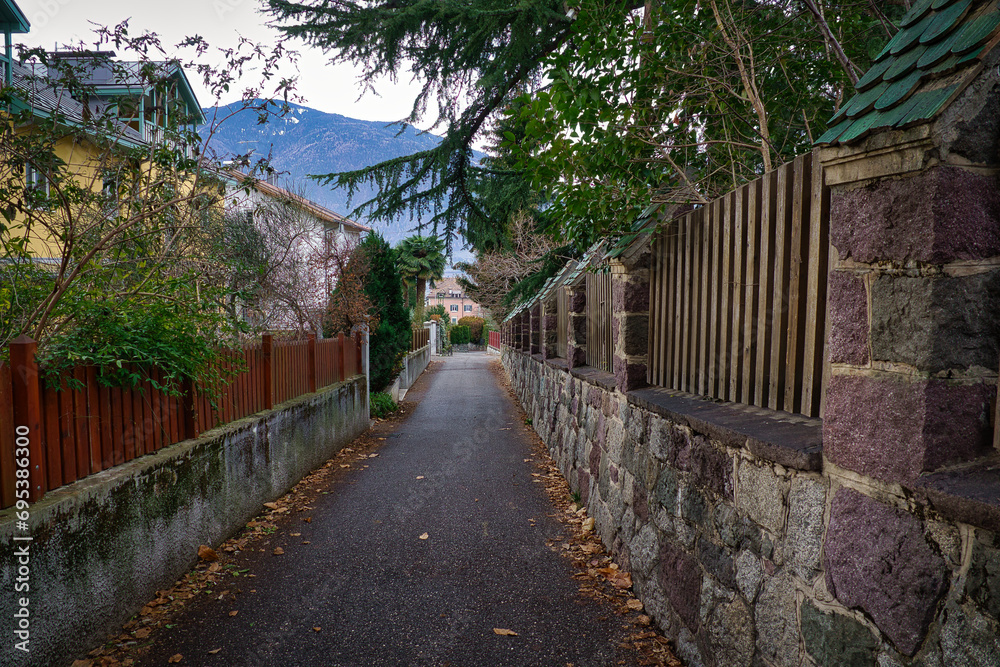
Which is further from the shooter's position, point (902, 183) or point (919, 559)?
point (902, 183)

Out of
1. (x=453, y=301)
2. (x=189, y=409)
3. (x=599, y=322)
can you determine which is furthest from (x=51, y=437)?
(x=453, y=301)

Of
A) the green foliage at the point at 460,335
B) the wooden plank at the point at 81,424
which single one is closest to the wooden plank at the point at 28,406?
the wooden plank at the point at 81,424

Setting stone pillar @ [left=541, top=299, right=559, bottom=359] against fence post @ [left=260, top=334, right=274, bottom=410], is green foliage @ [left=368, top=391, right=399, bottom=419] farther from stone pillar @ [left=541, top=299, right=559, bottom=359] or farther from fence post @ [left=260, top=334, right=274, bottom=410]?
fence post @ [left=260, top=334, right=274, bottom=410]

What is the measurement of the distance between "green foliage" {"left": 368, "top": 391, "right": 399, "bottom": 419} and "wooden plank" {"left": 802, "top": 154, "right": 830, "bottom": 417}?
9.79 meters

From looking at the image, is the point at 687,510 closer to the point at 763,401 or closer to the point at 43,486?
the point at 763,401

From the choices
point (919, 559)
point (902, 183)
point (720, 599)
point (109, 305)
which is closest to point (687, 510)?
point (720, 599)

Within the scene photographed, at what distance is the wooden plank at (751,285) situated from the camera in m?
2.80

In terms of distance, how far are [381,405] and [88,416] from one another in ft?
28.1

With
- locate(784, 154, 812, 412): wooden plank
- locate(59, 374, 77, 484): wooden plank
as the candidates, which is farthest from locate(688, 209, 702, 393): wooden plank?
locate(59, 374, 77, 484): wooden plank

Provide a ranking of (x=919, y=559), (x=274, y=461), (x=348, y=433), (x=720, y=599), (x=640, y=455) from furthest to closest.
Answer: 1. (x=348, y=433)
2. (x=274, y=461)
3. (x=640, y=455)
4. (x=720, y=599)
5. (x=919, y=559)

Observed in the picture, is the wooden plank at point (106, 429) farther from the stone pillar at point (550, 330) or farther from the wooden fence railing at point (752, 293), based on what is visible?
the stone pillar at point (550, 330)

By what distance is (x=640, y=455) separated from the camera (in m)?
3.77

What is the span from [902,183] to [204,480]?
475cm

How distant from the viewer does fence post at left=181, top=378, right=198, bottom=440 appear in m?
4.27
